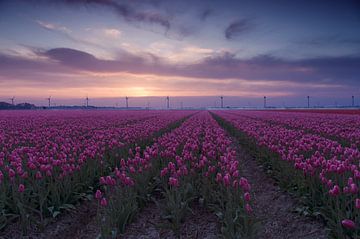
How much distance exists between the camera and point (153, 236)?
5.53 m

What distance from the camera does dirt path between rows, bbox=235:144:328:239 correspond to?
5331 mm

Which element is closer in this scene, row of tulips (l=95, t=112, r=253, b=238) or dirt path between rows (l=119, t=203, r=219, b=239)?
row of tulips (l=95, t=112, r=253, b=238)

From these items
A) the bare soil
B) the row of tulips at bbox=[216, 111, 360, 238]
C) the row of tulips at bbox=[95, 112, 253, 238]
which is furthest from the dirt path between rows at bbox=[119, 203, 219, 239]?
the row of tulips at bbox=[216, 111, 360, 238]

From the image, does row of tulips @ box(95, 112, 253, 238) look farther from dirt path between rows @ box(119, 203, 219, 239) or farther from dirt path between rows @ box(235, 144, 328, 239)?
dirt path between rows @ box(235, 144, 328, 239)

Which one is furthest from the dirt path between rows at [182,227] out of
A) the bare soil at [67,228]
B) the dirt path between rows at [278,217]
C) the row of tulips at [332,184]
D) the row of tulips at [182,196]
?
the row of tulips at [332,184]

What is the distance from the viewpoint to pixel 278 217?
20.3 ft

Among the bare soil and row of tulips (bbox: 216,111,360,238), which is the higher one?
row of tulips (bbox: 216,111,360,238)

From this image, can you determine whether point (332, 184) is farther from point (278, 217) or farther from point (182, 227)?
point (182, 227)

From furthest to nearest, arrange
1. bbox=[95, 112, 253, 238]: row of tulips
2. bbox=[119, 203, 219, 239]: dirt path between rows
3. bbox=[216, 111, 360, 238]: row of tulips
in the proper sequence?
bbox=[119, 203, 219, 239]: dirt path between rows, bbox=[95, 112, 253, 238]: row of tulips, bbox=[216, 111, 360, 238]: row of tulips

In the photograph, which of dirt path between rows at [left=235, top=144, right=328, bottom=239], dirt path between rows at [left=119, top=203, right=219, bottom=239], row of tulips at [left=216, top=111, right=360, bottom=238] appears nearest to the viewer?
row of tulips at [left=216, top=111, right=360, bottom=238]

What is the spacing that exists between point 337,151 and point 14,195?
24.3ft

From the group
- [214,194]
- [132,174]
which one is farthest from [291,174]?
[132,174]

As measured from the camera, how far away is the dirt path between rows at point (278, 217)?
533cm

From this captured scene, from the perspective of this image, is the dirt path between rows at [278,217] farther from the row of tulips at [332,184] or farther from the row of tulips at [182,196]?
the row of tulips at [182,196]
